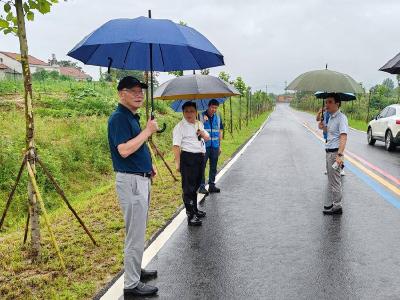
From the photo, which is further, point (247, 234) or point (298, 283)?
point (247, 234)

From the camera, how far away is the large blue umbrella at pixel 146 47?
356cm

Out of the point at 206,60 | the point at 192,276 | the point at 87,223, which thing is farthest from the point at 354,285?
the point at 87,223

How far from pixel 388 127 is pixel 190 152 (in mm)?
11482

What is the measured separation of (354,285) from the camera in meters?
3.88

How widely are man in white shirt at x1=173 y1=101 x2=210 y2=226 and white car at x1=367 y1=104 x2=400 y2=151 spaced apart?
1065cm

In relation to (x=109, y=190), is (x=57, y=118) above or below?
above

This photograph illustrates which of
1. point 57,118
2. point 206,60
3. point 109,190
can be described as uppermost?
point 206,60

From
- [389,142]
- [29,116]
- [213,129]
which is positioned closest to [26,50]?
[29,116]

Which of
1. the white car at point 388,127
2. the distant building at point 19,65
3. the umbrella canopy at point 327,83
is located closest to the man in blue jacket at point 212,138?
the umbrella canopy at point 327,83

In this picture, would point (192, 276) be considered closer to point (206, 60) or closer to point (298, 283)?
point (298, 283)

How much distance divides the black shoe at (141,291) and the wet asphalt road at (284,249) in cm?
9

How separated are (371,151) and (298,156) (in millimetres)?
3243

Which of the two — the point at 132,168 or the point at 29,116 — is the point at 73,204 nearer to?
the point at 29,116

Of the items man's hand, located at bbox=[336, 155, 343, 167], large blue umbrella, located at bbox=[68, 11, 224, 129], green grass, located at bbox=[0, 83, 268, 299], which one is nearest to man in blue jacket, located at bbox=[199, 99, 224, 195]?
green grass, located at bbox=[0, 83, 268, 299]
